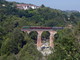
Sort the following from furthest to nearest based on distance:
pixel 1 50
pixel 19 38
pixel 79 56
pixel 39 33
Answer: pixel 39 33 → pixel 19 38 → pixel 1 50 → pixel 79 56

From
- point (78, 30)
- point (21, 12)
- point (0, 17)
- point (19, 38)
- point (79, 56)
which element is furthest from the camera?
point (21, 12)

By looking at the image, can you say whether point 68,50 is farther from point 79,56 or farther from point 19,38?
point 19,38

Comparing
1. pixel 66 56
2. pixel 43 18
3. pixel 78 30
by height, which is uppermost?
pixel 78 30

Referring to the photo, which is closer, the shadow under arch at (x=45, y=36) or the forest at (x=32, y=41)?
the forest at (x=32, y=41)

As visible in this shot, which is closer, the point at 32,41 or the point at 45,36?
the point at 32,41

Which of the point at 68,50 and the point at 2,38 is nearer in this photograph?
Answer: the point at 68,50

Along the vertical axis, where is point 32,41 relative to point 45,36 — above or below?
above

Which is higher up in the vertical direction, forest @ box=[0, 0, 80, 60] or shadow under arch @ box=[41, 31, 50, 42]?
forest @ box=[0, 0, 80, 60]

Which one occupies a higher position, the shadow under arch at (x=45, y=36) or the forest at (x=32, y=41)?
the forest at (x=32, y=41)

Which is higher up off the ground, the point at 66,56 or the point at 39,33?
the point at 66,56

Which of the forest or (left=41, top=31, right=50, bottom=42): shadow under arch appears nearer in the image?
the forest

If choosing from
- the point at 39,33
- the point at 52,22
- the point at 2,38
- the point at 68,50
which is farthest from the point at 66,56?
the point at 52,22
